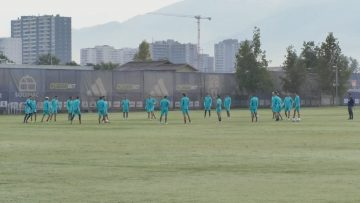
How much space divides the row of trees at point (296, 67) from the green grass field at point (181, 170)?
7019cm

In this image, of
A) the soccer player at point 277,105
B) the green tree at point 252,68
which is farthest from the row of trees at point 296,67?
the soccer player at point 277,105

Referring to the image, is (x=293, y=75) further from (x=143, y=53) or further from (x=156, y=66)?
(x=143, y=53)

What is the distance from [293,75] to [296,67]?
55.0 inches

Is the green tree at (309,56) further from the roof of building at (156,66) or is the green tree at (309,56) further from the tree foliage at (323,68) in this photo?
the roof of building at (156,66)

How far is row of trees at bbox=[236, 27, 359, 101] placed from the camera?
10031cm

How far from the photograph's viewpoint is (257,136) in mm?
32688

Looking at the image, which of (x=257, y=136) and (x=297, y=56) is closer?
(x=257, y=136)

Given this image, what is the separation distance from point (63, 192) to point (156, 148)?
10886mm

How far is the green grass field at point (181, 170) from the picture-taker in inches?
569

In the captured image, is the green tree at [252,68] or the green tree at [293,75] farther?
the green tree at [293,75]

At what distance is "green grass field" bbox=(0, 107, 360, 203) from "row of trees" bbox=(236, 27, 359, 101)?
70188 millimetres

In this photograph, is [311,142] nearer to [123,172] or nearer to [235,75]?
[123,172]

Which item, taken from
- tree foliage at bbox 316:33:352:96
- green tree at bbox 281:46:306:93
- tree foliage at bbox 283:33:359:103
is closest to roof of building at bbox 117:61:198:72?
green tree at bbox 281:46:306:93

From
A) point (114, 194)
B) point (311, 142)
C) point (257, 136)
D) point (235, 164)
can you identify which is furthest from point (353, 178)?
point (257, 136)
